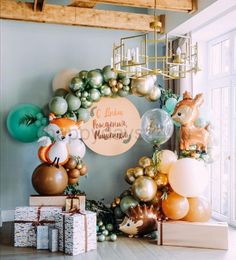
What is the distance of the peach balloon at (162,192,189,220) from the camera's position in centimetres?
400

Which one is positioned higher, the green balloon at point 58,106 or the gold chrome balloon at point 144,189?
the green balloon at point 58,106

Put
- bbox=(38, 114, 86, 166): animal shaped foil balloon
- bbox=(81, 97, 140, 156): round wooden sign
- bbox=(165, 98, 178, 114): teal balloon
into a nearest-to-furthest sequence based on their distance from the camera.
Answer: bbox=(38, 114, 86, 166): animal shaped foil balloon < bbox=(165, 98, 178, 114): teal balloon < bbox=(81, 97, 140, 156): round wooden sign

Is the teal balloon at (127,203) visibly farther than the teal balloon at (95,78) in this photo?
No

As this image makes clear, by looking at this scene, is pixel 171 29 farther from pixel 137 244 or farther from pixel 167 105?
pixel 137 244

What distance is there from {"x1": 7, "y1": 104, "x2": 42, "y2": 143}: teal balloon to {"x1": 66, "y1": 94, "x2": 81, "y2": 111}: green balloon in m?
0.49

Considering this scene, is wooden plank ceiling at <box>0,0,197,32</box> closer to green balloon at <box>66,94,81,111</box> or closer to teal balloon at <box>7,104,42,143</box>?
green balloon at <box>66,94,81,111</box>

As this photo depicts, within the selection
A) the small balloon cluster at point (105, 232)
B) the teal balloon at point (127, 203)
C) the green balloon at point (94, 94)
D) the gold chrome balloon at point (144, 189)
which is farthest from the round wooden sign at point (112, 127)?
the small balloon cluster at point (105, 232)

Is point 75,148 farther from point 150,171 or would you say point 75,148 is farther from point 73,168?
point 150,171

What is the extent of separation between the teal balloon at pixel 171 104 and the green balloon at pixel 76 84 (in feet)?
3.54

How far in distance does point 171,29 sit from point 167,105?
100 cm

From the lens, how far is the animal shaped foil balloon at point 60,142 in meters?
4.30

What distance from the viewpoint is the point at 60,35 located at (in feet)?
17.1

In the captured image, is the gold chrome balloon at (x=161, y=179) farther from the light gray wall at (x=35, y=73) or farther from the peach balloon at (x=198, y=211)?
the light gray wall at (x=35, y=73)

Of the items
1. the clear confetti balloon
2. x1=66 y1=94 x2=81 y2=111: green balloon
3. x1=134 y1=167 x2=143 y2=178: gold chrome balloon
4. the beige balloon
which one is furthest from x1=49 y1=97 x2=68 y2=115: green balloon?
the beige balloon
